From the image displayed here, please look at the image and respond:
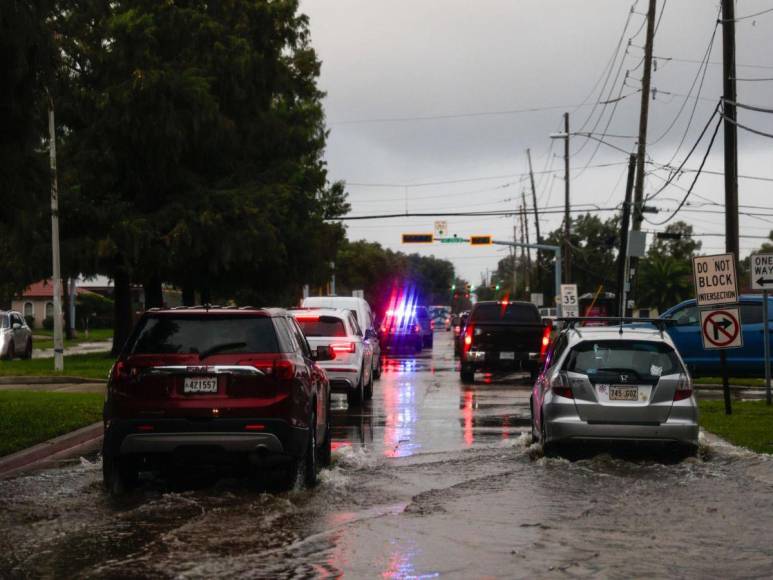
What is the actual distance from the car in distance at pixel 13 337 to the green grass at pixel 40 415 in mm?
17227

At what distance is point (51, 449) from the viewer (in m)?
14.5

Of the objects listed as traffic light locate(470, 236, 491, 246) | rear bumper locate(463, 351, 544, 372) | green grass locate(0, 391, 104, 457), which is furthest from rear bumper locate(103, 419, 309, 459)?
traffic light locate(470, 236, 491, 246)

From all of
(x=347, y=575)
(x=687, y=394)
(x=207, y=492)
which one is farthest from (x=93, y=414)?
(x=347, y=575)

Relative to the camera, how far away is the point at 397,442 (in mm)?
15578

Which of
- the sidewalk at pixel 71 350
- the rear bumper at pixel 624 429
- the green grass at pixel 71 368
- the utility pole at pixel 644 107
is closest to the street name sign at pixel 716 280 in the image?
the rear bumper at pixel 624 429

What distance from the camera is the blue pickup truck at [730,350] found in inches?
1081

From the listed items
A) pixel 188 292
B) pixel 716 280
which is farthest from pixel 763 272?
pixel 188 292

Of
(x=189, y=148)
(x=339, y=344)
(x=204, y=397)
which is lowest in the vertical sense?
(x=204, y=397)

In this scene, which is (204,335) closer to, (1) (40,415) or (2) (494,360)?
(1) (40,415)

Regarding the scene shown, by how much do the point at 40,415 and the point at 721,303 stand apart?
413 inches

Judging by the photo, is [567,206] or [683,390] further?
[567,206]

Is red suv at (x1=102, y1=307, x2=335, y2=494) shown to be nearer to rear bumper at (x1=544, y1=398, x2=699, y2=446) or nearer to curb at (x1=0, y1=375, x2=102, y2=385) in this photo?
rear bumper at (x1=544, y1=398, x2=699, y2=446)

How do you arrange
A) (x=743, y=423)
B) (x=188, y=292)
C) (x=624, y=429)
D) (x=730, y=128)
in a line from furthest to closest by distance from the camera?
1. (x=188, y=292)
2. (x=730, y=128)
3. (x=743, y=423)
4. (x=624, y=429)

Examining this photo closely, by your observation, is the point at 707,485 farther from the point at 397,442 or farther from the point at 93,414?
the point at 93,414
